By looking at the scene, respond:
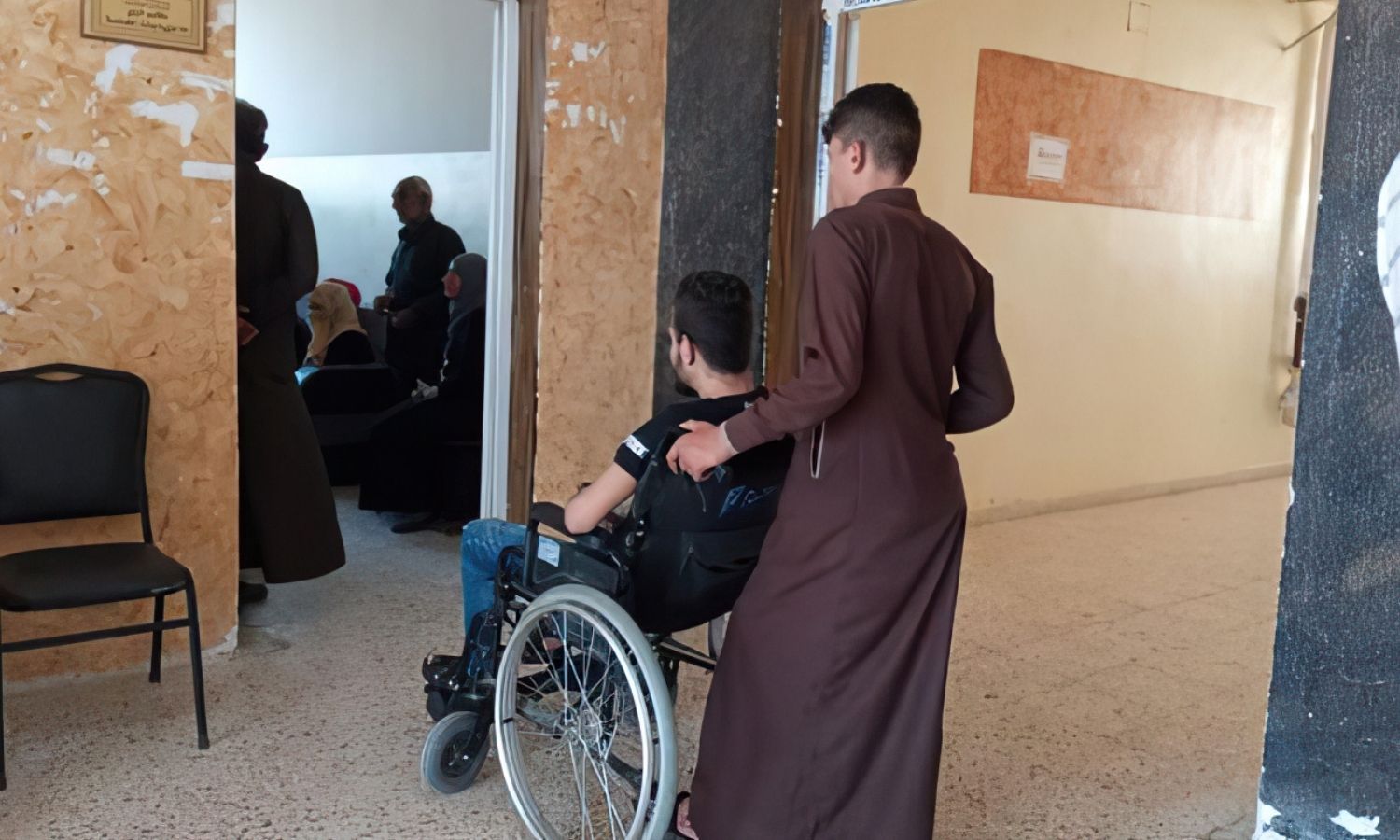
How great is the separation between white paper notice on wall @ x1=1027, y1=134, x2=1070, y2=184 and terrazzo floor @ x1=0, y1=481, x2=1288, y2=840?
6.13ft

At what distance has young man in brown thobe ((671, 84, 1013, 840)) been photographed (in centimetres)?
199

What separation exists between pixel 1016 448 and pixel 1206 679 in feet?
6.90

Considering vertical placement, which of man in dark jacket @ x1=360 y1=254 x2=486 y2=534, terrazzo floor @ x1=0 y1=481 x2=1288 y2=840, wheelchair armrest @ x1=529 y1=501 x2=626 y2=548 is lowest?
terrazzo floor @ x1=0 y1=481 x2=1288 y2=840

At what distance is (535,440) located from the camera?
4102 millimetres

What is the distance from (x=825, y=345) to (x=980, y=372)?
0.40 m

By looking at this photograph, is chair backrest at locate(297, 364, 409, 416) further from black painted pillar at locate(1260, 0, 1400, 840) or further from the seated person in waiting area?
black painted pillar at locate(1260, 0, 1400, 840)

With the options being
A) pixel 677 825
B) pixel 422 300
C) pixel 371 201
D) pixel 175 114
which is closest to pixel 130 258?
pixel 175 114

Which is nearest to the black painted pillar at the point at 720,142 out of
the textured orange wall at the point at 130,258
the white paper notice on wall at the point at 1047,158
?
the textured orange wall at the point at 130,258

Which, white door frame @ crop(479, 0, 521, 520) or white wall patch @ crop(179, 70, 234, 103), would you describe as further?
white door frame @ crop(479, 0, 521, 520)

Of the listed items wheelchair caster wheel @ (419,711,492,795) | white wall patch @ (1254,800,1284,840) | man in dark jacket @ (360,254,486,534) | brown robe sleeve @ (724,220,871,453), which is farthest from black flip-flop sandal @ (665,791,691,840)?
→ man in dark jacket @ (360,254,486,534)

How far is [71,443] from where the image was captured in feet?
9.57

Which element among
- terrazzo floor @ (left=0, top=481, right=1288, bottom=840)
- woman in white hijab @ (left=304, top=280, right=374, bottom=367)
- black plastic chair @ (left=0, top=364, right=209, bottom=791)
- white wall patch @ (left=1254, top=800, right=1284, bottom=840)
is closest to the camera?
white wall patch @ (left=1254, top=800, right=1284, bottom=840)

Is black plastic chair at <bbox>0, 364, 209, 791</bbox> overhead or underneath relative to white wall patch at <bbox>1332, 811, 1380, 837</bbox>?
overhead

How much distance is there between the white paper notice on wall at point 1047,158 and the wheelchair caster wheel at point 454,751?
3.86 meters
